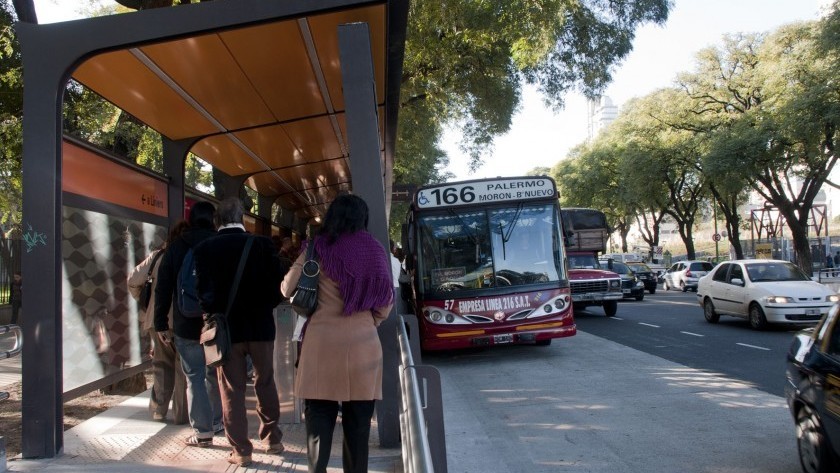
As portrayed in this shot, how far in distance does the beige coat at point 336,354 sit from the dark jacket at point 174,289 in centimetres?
175

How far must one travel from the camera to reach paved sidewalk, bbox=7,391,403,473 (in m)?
4.73

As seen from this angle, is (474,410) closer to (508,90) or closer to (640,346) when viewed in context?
(640,346)

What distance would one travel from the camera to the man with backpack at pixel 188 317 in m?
5.07

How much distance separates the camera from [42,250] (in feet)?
15.9

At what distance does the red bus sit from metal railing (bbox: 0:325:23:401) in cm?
698

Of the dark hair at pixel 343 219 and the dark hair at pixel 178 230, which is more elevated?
the dark hair at pixel 178 230

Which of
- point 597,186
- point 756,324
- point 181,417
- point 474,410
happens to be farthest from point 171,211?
point 597,186

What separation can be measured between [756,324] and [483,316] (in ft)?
24.0

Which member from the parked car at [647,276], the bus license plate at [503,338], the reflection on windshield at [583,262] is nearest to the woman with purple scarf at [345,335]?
the bus license plate at [503,338]

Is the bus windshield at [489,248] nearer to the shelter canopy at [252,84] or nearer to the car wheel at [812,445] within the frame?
the shelter canopy at [252,84]

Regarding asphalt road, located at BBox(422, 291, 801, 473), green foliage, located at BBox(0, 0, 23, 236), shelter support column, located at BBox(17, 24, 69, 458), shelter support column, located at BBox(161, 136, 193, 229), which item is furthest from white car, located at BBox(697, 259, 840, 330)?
green foliage, located at BBox(0, 0, 23, 236)

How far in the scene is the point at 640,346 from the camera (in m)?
12.7

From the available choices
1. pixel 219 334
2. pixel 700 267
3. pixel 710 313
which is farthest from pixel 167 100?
pixel 700 267

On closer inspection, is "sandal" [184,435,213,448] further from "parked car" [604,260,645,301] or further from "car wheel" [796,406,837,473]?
"parked car" [604,260,645,301]
